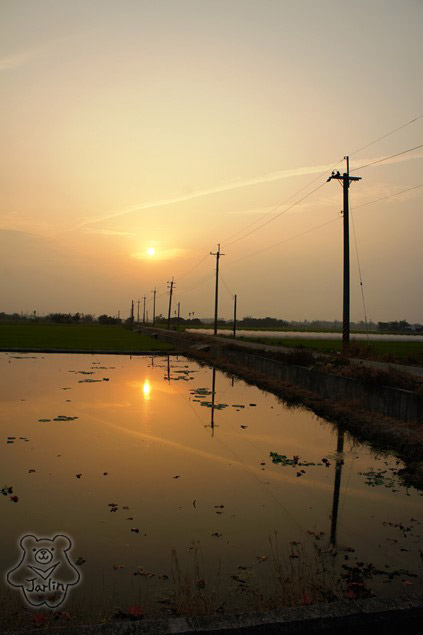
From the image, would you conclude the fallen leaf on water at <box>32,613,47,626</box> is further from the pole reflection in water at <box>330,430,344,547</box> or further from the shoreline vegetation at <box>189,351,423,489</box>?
the shoreline vegetation at <box>189,351,423,489</box>

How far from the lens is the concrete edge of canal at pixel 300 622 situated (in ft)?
13.1

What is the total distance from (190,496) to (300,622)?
477 centimetres

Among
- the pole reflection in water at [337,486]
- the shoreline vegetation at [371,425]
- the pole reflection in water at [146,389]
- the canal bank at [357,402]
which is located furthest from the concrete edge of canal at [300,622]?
the pole reflection in water at [146,389]

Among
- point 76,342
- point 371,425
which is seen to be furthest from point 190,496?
point 76,342

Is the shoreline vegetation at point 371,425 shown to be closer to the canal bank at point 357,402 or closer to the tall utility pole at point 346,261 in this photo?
the canal bank at point 357,402

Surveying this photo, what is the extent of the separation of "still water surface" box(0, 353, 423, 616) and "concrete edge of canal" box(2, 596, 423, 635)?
3.47 ft

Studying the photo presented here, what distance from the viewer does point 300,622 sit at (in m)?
4.15

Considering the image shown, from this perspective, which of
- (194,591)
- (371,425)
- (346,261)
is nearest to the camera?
(194,591)

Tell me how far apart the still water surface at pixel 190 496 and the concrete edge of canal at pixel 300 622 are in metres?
1.06

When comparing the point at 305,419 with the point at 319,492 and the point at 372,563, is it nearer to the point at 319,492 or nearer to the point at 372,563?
the point at 319,492

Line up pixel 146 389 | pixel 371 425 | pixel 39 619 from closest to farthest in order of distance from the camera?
1. pixel 39 619
2. pixel 371 425
3. pixel 146 389

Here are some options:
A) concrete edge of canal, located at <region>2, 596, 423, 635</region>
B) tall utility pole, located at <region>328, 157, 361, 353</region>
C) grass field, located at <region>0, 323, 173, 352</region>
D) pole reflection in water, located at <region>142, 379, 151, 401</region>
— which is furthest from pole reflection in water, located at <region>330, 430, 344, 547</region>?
grass field, located at <region>0, 323, 173, 352</region>

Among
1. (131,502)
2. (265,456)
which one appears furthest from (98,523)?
(265,456)

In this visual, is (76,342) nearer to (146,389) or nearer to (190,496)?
(146,389)
